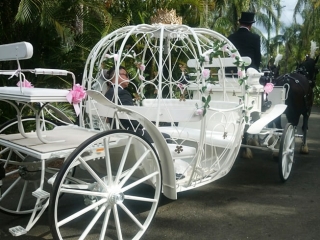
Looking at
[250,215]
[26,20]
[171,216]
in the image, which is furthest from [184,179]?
[26,20]

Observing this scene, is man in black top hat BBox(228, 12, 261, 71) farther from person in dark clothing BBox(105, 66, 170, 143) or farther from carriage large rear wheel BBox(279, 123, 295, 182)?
person in dark clothing BBox(105, 66, 170, 143)

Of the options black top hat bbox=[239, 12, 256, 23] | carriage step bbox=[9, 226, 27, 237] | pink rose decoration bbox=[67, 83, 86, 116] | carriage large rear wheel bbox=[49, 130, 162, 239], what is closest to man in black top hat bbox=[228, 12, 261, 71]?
black top hat bbox=[239, 12, 256, 23]

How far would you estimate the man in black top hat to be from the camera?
5.51 m

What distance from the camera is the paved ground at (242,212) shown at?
11.5 feet

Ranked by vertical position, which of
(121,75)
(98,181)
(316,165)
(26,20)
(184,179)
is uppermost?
(26,20)

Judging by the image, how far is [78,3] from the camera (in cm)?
600

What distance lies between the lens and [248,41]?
551 cm

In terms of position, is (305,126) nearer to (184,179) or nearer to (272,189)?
(272,189)

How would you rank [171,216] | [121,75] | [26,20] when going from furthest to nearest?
[26,20] → [121,75] → [171,216]

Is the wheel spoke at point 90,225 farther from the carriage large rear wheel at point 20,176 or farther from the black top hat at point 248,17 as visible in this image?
the black top hat at point 248,17

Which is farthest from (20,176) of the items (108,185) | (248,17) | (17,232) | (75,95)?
(248,17)

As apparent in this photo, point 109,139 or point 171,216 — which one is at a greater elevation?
point 109,139

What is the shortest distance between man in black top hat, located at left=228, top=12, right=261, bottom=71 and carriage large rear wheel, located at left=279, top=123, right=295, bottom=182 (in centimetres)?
116

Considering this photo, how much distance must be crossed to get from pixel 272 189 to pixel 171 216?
1.63m
